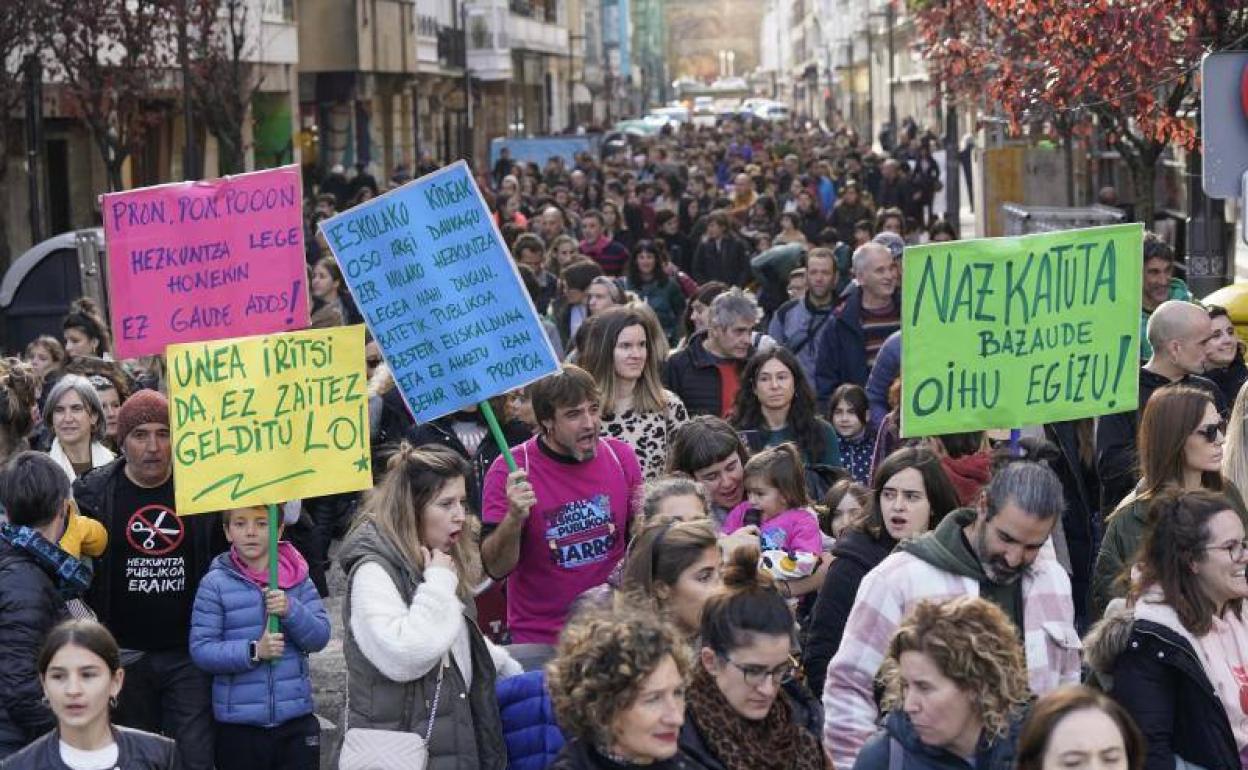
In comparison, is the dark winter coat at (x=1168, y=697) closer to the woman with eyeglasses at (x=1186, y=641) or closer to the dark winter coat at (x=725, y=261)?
the woman with eyeglasses at (x=1186, y=641)

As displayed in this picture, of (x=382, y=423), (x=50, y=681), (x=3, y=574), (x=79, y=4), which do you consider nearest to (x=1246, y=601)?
(x=50, y=681)

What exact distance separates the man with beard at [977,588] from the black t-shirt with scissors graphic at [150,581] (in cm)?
246

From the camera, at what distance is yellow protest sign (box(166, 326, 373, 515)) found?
7.20 m

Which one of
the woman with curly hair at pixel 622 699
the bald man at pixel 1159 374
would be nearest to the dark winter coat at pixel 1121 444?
the bald man at pixel 1159 374

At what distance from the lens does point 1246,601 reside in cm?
617

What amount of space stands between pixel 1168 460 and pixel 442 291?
95.3 inches

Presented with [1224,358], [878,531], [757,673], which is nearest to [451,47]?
[1224,358]

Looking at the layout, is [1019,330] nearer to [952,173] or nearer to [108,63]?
[108,63]

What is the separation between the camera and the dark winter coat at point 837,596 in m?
6.46

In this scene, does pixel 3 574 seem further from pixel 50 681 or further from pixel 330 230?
pixel 330 230

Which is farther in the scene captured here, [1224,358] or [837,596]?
[1224,358]

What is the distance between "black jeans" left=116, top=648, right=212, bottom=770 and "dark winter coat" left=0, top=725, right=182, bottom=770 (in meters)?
1.29

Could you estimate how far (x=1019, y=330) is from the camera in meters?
7.27

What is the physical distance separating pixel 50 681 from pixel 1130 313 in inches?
137
